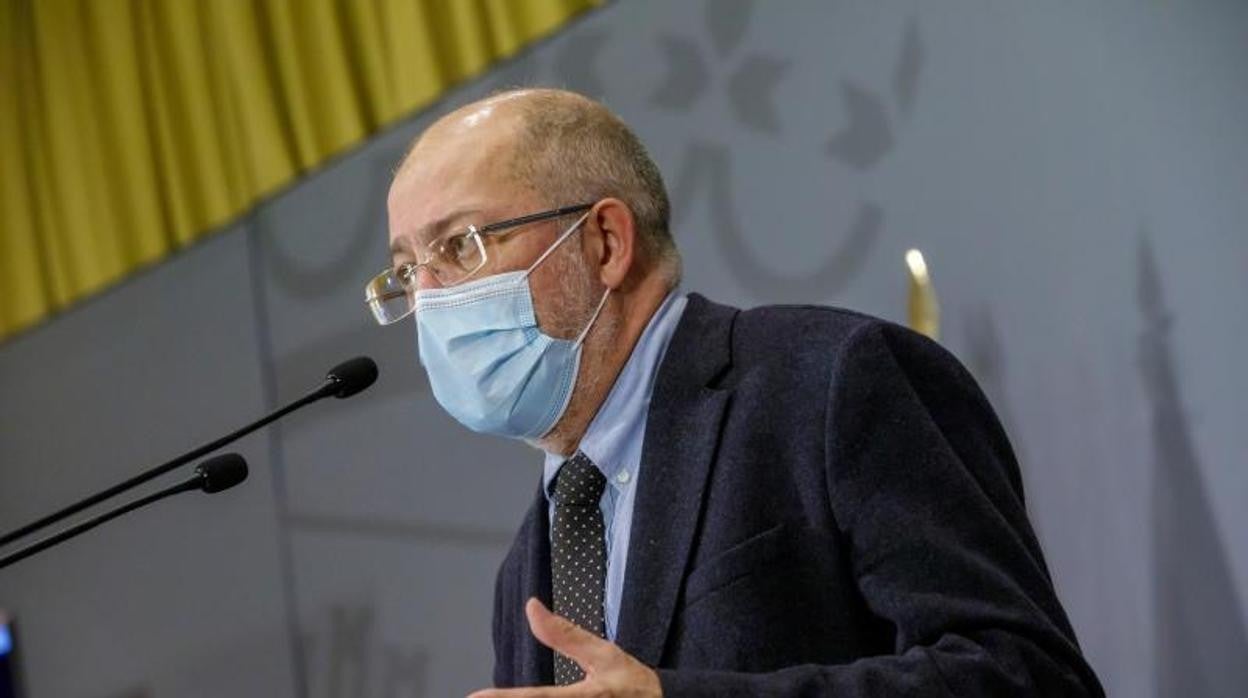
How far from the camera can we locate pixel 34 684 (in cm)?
364

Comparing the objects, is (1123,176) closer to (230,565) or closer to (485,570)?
(485,570)

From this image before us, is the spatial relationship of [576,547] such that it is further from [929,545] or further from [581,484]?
[929,545]

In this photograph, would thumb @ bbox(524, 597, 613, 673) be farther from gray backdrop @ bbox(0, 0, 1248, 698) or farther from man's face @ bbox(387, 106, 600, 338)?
gray backdrop @ bbox(0, 0, 1248, 698)

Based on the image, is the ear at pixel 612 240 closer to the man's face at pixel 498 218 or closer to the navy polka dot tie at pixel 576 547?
the man's face at pixel 498 218

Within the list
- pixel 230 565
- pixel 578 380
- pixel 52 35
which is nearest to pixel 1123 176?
pixel 578 380

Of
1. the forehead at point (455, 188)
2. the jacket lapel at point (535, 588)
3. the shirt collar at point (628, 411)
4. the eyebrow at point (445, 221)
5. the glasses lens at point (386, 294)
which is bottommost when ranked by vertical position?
the jacket lapel at point (535, 588)

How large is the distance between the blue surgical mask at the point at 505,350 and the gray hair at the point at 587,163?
0.15 ft

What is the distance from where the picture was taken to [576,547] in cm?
163

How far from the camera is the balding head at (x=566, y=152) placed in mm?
1678

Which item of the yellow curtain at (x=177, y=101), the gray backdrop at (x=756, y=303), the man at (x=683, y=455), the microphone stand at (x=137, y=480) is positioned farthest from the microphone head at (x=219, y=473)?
the yellow curtain at (x=177, y=101)

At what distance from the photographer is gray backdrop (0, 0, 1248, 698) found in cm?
252

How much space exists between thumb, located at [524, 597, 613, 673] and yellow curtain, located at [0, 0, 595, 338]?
2021 mm

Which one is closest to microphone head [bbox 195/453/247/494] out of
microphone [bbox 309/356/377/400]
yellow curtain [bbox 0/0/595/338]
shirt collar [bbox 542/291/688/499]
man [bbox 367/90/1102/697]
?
microphone [bbox 309/356/377/400]

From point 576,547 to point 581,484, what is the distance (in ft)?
0.21
